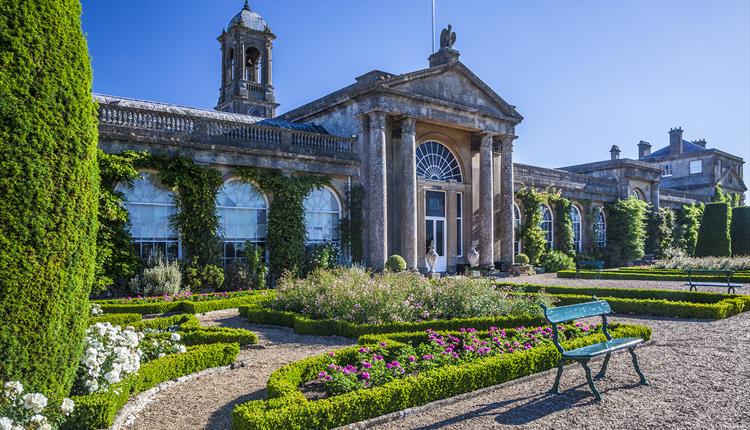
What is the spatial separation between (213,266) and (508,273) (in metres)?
12.1

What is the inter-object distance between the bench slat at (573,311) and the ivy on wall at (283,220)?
12085mm

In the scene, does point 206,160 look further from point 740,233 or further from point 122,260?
point 740,233

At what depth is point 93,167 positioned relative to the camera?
4859 mm

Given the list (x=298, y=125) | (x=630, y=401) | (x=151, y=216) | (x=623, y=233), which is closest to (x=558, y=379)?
(x=630, y=401)

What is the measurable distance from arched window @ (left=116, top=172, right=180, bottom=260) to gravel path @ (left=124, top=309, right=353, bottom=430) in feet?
25.9

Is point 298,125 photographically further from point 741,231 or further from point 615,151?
point 615,151

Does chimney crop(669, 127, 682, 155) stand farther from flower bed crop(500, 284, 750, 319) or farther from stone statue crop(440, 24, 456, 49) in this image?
flower bed crop(500, 284, 750, 319)

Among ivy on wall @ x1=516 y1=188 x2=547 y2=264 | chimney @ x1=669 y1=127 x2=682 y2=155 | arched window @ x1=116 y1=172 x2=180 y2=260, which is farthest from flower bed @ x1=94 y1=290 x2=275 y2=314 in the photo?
chimney @ x1=669 y1=127 x2=682 y2=155

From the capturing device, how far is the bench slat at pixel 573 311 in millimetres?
5770

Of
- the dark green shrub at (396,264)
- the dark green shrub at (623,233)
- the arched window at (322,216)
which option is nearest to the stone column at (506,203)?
the dark green shrub at (396,264)

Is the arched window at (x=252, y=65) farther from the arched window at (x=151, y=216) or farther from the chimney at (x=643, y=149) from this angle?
the chimney at (x=643, y=149)

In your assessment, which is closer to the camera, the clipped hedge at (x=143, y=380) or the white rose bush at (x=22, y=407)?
the white rose bush at (x=22, y=407)

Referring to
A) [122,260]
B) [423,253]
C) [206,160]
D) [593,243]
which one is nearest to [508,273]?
[423,253]

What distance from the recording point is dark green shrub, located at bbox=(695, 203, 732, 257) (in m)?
27.3
